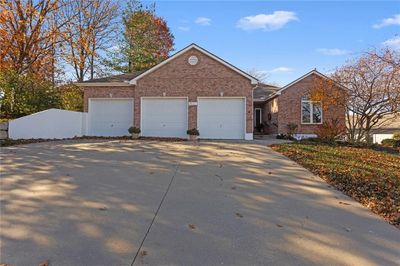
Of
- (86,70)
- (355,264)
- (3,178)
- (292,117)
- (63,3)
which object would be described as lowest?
(355,264)

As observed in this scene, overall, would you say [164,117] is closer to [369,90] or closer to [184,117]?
[184,117]

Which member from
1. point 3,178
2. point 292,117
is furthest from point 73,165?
point 292,117

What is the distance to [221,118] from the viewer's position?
61.8ft

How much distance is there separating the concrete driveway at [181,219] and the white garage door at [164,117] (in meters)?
10.5

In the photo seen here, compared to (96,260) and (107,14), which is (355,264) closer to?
(96,260)

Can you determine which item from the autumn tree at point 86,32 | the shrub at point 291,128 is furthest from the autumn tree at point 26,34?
the shrub at point 291,128

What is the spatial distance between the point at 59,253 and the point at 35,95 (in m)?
17.2

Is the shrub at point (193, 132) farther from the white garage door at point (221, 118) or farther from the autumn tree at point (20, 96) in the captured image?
the autumn tree at point (20, 96)

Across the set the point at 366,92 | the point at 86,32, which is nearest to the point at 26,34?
the point at 86,32

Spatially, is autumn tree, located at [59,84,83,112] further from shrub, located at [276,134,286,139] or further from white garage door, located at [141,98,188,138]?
shrub, located at [276,134,286,139]

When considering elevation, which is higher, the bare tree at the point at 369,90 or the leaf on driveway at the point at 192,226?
the bare tree at the point at 369,90

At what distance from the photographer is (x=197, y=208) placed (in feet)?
17.8

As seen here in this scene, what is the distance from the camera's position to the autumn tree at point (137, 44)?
30688mm

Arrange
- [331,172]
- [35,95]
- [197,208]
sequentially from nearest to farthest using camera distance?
[197,208] < [331,172] < [35,95]
